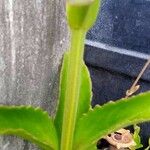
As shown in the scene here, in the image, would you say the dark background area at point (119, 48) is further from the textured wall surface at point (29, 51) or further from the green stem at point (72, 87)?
the green stem at point (72, 87)

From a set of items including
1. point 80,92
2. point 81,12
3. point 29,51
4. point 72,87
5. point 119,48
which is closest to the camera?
point 81,12

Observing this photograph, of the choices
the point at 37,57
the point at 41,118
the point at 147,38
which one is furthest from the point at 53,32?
the point at 147,38

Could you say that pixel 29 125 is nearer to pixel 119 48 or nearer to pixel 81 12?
pixel 81 12

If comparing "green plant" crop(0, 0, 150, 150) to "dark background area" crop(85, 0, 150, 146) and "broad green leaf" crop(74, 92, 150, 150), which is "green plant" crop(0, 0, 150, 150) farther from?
"dark background area" crop(85, 0, 150, 146)

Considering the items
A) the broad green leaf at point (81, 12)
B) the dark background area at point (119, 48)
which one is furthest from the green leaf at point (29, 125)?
the dark background area at point (119, 48)

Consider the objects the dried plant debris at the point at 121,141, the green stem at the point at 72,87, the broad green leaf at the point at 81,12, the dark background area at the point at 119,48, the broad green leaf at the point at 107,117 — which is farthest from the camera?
the dark background area at the point at 119,48

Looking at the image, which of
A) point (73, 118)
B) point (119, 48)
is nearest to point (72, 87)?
point (73, 118)

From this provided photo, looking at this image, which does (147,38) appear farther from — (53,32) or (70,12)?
(70,12)
